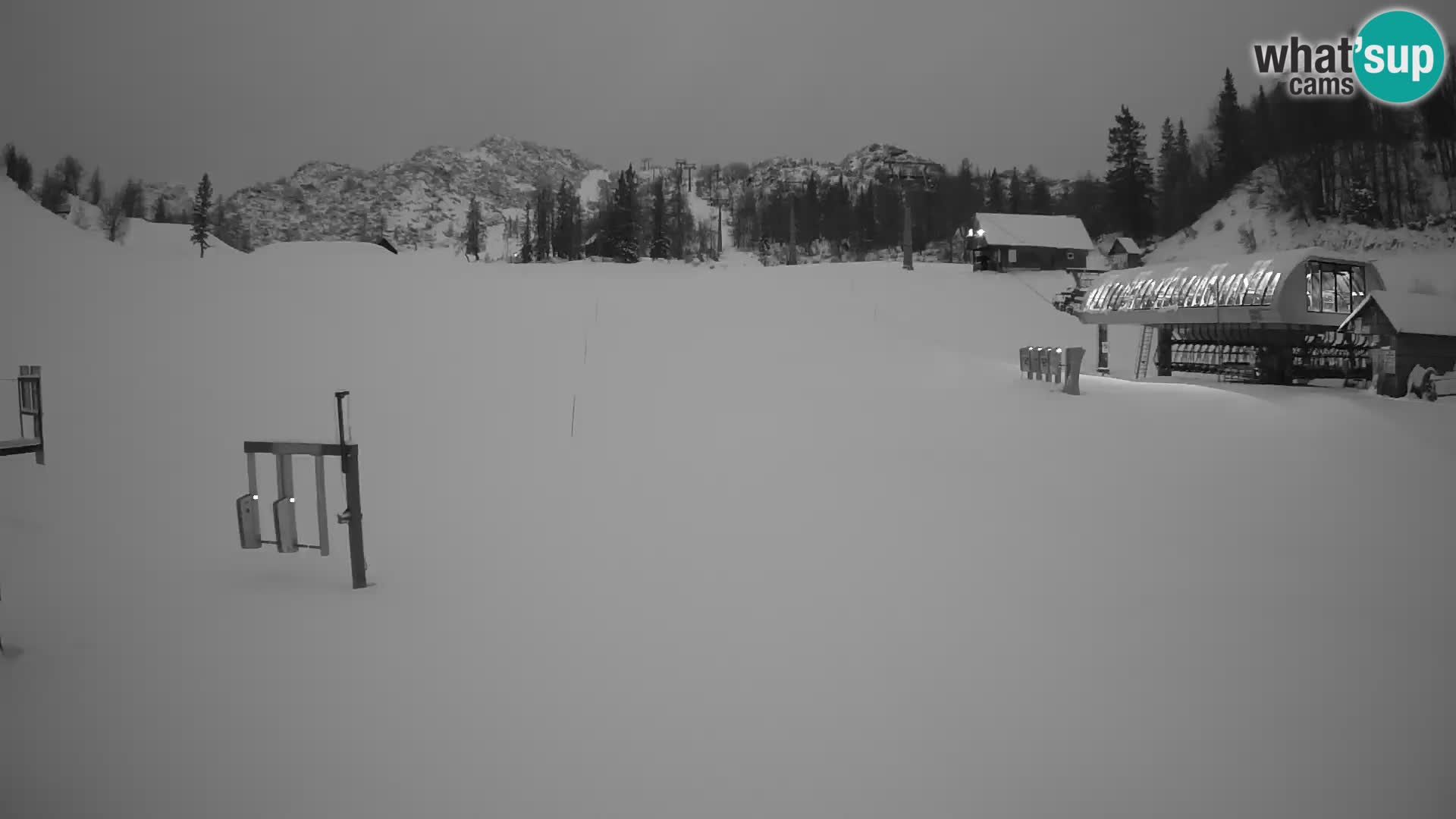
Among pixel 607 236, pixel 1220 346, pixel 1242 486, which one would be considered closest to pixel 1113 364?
pixel 1220 346

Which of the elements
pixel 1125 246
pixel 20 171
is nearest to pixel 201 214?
pixel 20 171

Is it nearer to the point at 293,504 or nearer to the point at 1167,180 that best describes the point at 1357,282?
the point at 293,504

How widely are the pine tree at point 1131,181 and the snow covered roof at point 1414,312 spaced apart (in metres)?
68.1

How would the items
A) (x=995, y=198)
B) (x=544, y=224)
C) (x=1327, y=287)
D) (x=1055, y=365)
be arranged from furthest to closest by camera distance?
(x=995, y=198) < (x=544, y=224) < (x=1055, y=365) < (x=1327, y=287)

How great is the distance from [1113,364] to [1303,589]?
27.0 m

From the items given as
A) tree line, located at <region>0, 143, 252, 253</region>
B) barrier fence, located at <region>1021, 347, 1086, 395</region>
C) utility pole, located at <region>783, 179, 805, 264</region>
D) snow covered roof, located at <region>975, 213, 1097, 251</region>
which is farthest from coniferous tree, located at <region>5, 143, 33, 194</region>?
snow covered roof, located at <region>975, 213, 1097, 251</region>

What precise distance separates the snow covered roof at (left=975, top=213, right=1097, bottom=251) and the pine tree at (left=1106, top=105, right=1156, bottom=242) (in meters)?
20.6

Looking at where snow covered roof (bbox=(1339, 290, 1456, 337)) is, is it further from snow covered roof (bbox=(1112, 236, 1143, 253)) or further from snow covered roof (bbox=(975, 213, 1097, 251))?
snow covered roof (bbox=(1112, 236, 1143, 253))

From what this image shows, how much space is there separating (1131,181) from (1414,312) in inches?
2786

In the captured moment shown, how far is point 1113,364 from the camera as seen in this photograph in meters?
32.3

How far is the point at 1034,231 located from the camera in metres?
63.4

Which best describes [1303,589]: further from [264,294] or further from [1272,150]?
[1272,150]

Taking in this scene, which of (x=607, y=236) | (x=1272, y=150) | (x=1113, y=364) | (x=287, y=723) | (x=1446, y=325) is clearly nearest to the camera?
(x=287, y=723)

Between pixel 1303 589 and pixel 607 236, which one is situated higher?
pixel 607 236
